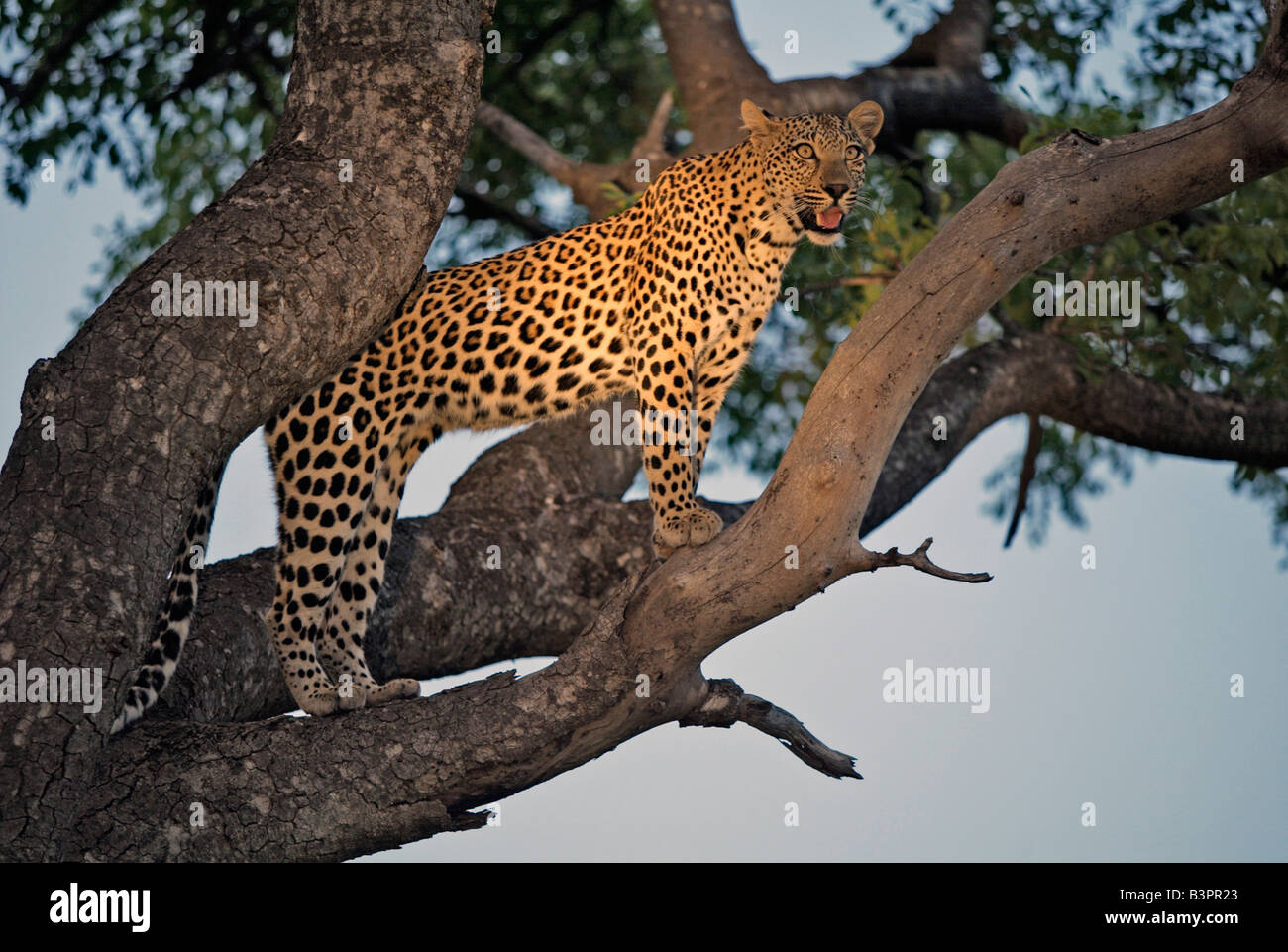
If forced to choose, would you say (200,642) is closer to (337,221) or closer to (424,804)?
(424,804)

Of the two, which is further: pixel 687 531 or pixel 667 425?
pixel 667 425

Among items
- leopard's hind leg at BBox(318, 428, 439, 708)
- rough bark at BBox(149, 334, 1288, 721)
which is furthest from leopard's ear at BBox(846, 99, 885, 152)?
leopard's hind leg at BBox(318, 428, 439, 708)

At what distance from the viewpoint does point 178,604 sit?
5992mm

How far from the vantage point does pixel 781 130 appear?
22.8 ft

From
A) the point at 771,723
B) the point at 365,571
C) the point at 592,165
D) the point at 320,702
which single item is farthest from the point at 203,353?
the point at 592,165

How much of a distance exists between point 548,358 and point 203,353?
2.11 meters

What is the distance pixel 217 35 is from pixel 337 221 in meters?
6.81

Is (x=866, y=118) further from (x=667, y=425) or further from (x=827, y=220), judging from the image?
(x=667, y=425)

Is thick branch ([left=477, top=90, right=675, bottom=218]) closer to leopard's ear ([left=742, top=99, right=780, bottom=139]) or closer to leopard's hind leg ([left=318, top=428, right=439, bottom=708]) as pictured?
leopard's ear ([left=742, top=99, right=780, bottom=139])

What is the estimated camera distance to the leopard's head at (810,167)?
676 centimetres

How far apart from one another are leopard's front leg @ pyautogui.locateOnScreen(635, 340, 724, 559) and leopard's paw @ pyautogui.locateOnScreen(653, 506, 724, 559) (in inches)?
2.9

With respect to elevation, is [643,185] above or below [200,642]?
above

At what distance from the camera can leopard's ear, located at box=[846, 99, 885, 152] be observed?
718cm

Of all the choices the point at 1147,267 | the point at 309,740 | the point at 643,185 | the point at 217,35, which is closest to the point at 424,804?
the point at 309,740
